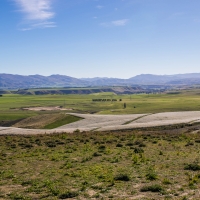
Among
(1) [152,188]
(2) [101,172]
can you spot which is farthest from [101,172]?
(1) [152,188]

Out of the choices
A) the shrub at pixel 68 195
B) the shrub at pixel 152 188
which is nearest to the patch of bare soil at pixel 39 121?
the shrub at pixel 68 195

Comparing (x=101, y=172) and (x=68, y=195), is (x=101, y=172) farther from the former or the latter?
(x=68, y=195)

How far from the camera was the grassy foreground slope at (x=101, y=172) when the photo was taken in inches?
600

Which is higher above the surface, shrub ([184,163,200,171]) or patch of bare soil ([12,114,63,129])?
shrub ([184,163,200,171])

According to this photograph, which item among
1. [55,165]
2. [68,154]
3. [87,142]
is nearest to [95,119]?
[87,142]

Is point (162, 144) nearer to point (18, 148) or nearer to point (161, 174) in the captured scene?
point (161, 174)

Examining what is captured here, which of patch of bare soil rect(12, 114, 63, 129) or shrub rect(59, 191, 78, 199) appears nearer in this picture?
shrub rect(59, 191, 78, 199)

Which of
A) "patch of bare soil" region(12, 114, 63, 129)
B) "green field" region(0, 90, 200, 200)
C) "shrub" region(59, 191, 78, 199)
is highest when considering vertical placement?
"shrub" region(59, 191, 78, 199)

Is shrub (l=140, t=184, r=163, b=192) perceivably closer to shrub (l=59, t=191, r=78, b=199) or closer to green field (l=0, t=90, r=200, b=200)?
green field (l=0, t=90, r=200, b=200)

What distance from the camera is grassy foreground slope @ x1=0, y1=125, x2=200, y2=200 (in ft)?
50.0

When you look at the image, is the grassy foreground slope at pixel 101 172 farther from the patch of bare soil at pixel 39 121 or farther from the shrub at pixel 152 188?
the patch of bare soil at pixel 39 121

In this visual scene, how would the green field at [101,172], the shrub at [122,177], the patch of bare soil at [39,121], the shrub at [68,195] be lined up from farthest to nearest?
the patch of bare soil at [39,121] < the shrub at [122,177] < the green field at [101,172] < the shrub at [68,195]

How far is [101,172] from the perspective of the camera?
20000mm

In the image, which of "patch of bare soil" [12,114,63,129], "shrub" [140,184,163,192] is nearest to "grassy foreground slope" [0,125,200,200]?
"shrub" [140,184,163,192]
